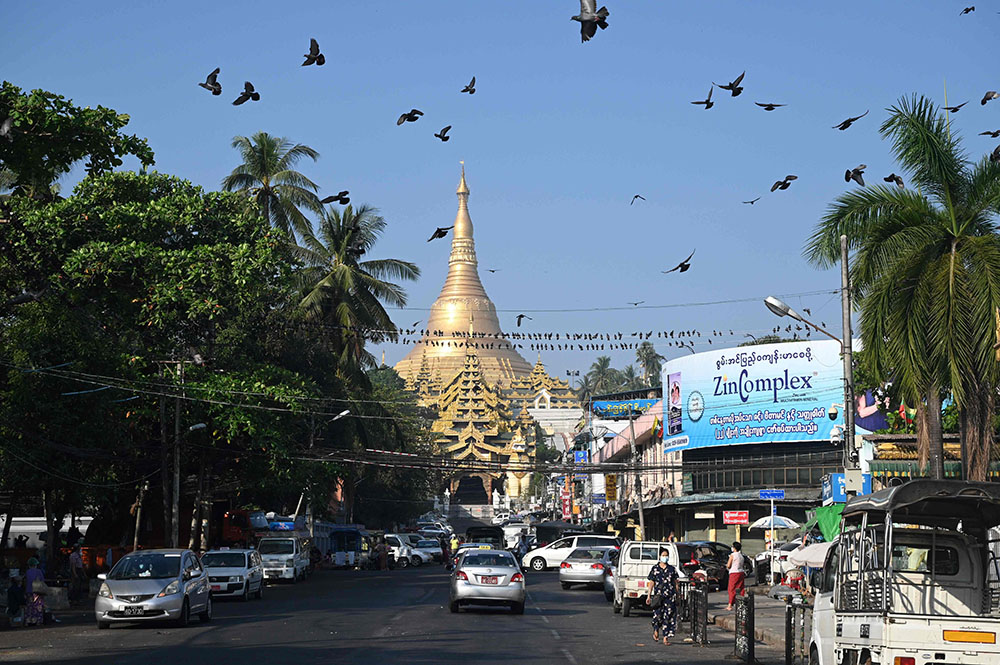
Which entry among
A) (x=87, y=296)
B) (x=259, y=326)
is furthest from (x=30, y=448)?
(x=259, y=326)

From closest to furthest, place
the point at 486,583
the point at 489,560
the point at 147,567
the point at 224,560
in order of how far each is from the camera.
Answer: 1. the point at 147,567
2. the point at 486,583
3. the point at 489,560
4. the point at 224,560

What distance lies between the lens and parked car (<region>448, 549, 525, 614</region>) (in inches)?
1017

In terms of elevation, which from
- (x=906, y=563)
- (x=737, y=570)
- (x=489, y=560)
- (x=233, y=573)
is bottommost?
(x=233, y=573)

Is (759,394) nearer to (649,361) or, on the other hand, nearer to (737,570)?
(737,570)

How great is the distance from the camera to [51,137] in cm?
2023

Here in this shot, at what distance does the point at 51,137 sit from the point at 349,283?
33914 mm

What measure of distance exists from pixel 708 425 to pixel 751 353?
4.09 meters

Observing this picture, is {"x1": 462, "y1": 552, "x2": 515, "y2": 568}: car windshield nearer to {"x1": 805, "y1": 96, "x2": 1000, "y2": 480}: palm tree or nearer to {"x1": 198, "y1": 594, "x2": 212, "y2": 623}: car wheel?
{"x1": 198, "y1": 594, "x2": 212, "y2": 623}: car wheel

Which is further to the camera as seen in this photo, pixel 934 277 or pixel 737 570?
pixel 737 570

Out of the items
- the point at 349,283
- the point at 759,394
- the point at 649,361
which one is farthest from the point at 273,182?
the point at 649,361

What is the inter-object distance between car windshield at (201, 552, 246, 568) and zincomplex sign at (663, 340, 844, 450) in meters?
29.9

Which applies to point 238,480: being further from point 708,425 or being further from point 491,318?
point 491,318

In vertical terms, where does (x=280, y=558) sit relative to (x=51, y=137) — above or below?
below

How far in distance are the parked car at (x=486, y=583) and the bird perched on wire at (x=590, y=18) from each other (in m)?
15.5
